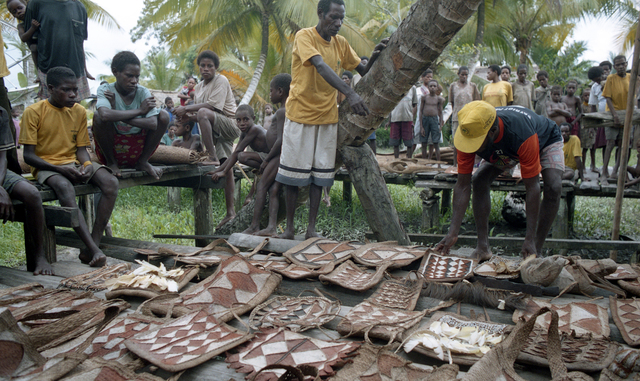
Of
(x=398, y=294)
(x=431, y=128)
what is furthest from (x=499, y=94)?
(x=398, y=294)

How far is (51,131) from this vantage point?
417cm

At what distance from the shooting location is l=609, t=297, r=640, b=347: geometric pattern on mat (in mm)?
1969

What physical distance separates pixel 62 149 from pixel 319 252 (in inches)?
103

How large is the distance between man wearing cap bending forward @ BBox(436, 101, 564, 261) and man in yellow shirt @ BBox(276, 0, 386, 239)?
1022 mm

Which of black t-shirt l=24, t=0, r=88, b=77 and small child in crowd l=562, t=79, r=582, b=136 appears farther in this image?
small child in crowd l=562, t=79, r=582, b=136

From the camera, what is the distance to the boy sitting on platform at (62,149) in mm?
3951

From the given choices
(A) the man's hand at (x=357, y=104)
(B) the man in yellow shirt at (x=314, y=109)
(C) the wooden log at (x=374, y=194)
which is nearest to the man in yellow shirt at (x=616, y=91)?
(C) the wooden log at (x=374, y=194)

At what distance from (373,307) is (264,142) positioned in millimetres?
3730

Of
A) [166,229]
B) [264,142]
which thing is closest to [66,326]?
[264,142]

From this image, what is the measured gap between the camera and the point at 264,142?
5.76 meters

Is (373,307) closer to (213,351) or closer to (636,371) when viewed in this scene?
(213,351)

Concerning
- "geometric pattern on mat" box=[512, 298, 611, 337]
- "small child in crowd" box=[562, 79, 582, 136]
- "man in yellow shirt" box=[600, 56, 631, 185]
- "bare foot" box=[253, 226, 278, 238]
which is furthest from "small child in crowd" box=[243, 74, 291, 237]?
"small child in crowd" box=[562, 79, 582, 136]

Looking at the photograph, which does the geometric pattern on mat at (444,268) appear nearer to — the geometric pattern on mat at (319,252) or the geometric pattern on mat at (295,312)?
the geometric pattern on mat at (319,252)

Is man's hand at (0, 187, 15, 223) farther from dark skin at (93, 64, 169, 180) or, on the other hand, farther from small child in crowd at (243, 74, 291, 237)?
small child in crowd at (243, 74, 291, 237)
